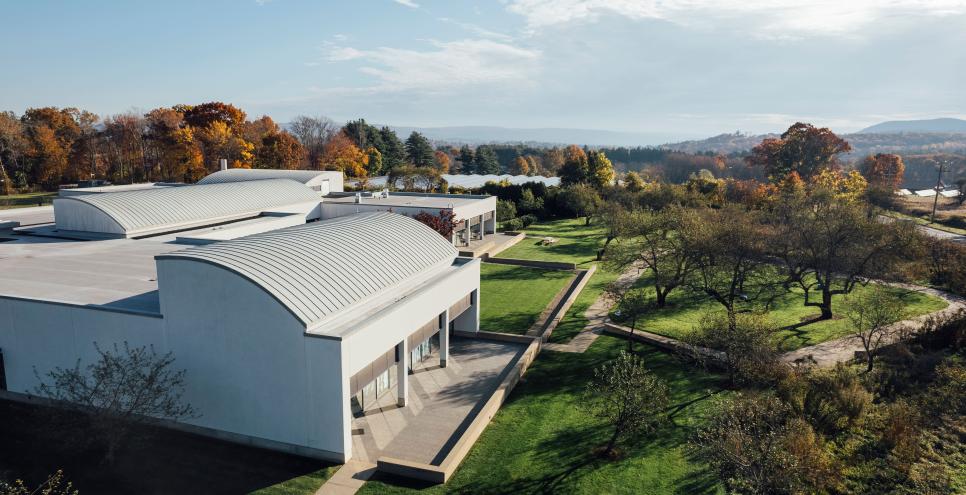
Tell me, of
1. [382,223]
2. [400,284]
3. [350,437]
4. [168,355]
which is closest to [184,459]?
[168,355]

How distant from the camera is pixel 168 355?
68.1ft

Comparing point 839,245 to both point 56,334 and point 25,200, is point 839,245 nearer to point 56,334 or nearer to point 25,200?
point 56,334

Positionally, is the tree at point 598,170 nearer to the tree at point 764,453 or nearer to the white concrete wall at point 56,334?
the tree at point 764,453

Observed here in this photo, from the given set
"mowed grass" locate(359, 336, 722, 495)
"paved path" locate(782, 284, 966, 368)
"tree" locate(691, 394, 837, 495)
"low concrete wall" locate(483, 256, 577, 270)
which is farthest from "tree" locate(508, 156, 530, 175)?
"tree" locate(691, 394, 837, 495)

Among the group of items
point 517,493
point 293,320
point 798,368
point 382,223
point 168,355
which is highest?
point 382,223

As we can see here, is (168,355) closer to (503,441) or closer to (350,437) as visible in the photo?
(350,437)

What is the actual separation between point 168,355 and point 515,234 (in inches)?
1835

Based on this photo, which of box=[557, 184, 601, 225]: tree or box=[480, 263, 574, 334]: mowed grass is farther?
box=[557, 184, 601, 225]: tree

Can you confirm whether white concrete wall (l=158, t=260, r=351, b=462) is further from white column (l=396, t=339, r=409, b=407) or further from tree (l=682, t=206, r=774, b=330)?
tree (l=682, t=206, r=774, b=330)

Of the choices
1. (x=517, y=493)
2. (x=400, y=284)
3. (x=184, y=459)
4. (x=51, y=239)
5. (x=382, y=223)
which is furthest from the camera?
(x=51, y=239)

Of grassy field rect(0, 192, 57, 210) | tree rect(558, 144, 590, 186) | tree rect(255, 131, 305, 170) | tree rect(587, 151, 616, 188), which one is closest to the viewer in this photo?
grassy field rect(0, 192, 57, 210)

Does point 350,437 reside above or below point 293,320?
below

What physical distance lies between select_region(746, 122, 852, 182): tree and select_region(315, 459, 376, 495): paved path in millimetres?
90915

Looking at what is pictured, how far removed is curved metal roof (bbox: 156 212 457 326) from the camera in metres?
20.2
